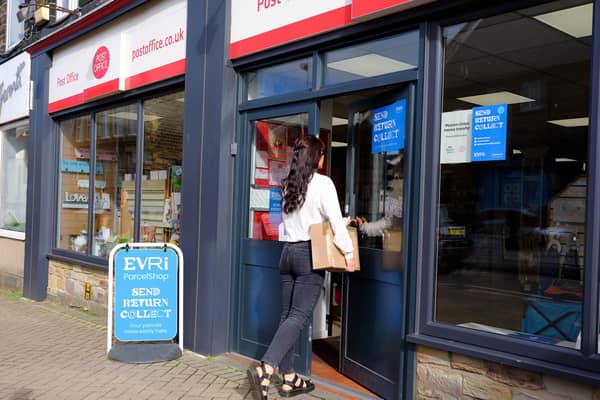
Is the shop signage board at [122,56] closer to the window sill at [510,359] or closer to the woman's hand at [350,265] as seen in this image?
the woman's hand at [350,265]

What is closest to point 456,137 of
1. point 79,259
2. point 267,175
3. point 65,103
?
point 267,175

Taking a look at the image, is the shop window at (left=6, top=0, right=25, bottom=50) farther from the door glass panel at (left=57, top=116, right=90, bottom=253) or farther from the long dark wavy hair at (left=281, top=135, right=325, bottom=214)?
the long dark wavy hair at (left=281, top=135, right=325, bottom=214)

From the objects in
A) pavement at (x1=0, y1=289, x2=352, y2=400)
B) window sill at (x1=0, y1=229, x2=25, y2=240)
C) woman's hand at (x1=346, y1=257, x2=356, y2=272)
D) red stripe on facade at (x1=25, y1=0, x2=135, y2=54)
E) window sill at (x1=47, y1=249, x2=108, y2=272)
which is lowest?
pavement at (x1=0, y1=289, x2=352, y2=400)

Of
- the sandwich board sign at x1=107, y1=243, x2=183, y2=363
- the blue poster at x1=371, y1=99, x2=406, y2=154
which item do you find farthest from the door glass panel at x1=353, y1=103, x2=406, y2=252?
Answer: the sandwich board sign at x1=107, y1=243, x2=183, y2=363

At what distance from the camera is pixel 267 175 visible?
17.8ft

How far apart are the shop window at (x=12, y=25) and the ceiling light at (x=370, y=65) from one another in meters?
7.35

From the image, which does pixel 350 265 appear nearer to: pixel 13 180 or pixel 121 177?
pixel 121 177

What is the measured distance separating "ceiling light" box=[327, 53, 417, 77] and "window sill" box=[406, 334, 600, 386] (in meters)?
1.86

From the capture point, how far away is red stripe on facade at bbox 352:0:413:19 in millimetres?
3982

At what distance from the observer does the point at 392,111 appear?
426 centimetres

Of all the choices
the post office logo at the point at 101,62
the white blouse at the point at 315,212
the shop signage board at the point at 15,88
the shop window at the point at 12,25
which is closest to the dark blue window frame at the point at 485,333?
the white blouse at the point at 315,212

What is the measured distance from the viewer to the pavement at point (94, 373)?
4.33 m

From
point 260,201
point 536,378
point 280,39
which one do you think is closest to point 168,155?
point 260,201

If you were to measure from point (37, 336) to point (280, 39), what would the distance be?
161 inches
